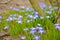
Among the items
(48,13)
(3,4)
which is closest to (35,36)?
(48,13)

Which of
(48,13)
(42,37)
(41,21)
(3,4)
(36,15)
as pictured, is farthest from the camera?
(3,4)

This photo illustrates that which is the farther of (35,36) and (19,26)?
(19,26)

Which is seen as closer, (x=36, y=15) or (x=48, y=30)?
(x=48, y=30)

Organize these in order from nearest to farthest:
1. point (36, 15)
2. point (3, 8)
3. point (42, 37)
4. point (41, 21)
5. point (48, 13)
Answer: point (42, 37) < point (41, 21) < point (36, 15) < point (48, 13) < point (3, 8)

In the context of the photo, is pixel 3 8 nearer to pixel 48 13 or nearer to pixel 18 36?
pixel 48 13

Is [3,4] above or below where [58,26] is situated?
below

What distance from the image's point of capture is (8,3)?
5.31 meters

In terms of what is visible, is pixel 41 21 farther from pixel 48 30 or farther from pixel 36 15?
pixel 48 30

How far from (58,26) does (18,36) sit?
25.5 inches

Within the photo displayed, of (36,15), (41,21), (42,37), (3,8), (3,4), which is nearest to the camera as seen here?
(42,37)

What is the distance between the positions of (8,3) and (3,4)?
0.73 feet

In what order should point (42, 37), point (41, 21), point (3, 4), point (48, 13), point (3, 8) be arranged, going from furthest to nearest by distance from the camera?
point (3, 4), point (3, 8), point (48, 13), point (41, 21), point (42, 37)

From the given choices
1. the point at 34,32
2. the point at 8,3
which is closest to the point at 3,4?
the point at 8,3

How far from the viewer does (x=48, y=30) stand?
268 cm
